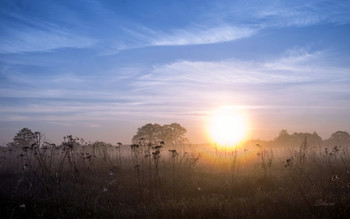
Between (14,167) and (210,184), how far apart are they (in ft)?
34.4

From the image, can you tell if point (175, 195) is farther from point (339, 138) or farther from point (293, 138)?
point (339, 138)

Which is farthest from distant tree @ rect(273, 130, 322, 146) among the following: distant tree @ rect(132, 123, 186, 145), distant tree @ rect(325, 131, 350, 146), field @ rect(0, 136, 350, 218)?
field @ rect(0, 136, 350, 218)

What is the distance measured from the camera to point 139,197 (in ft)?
33.8

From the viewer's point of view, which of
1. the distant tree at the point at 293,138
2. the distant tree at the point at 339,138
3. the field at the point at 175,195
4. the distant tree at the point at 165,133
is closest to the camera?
the field at the point at 175,195

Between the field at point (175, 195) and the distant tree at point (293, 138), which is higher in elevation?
the distant tree at point (293, 138)

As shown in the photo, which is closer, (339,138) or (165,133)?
(165,133)

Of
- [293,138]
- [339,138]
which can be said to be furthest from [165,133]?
[339,138]

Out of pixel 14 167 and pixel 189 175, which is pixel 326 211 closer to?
pixel 189 175

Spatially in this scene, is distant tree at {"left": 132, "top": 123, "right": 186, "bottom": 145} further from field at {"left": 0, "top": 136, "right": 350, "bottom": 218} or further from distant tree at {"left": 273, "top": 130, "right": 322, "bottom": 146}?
field at {"left": 0, "top": 136, "right": 350, "bottom": 218}

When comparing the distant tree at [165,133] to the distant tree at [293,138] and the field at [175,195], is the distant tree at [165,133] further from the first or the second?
the field at [175,195]

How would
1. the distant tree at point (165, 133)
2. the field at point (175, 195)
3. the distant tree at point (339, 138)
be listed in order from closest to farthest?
the field at point (175, 195)
the distant tree at point (165, 133)
the distant tree at point (339, 138)

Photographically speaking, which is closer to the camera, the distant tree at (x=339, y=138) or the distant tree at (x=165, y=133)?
the distant tree at (x=165, y=133)

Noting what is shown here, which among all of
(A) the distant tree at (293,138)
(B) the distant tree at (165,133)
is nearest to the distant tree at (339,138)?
(A) the distant tree at (293,138)

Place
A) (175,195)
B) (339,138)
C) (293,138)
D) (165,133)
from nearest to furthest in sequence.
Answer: (175,195) → (165,133) → (293,138) → (339,138)
